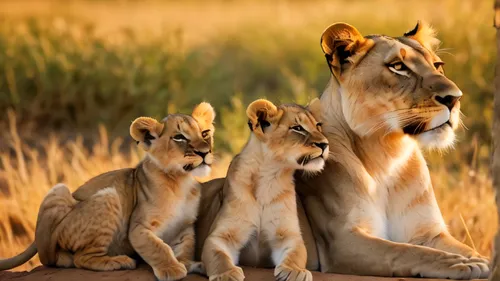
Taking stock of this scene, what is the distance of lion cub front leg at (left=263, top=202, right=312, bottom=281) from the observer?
5.81 meters

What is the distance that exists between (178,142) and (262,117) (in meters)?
0.49

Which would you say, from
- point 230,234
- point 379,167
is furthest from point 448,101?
point 230,234

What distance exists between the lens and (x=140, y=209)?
6234 mm

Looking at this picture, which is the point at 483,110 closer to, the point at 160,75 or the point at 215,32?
the point at 160,75

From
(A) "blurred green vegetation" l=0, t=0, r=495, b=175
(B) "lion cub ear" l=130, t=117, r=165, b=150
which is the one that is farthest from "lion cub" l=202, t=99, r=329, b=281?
(A) "blurred green vegetation" l=0, t=0, r=495, b=175

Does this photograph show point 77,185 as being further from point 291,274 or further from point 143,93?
point 291,274

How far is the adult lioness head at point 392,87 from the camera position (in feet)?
19.5

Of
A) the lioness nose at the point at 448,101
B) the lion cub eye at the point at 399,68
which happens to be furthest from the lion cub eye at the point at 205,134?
the lioness nose at the point at 448,101

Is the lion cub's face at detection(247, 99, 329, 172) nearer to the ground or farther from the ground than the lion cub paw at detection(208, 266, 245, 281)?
farther from the ground

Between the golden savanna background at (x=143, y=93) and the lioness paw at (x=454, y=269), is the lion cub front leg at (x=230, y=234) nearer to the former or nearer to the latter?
the lioness paw at (x=454, y=269)

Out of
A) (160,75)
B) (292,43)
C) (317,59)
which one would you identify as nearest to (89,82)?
(160,75)

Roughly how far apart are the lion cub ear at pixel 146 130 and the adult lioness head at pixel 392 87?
1055 mm

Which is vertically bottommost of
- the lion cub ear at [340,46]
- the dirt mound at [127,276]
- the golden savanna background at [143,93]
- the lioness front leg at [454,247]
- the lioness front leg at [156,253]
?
the golden savanna background at [143,93]

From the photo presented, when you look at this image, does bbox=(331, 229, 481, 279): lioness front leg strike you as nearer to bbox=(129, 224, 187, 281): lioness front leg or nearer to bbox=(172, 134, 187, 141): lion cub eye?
bbox=(129, 224, 187, 281): lioness front leg
